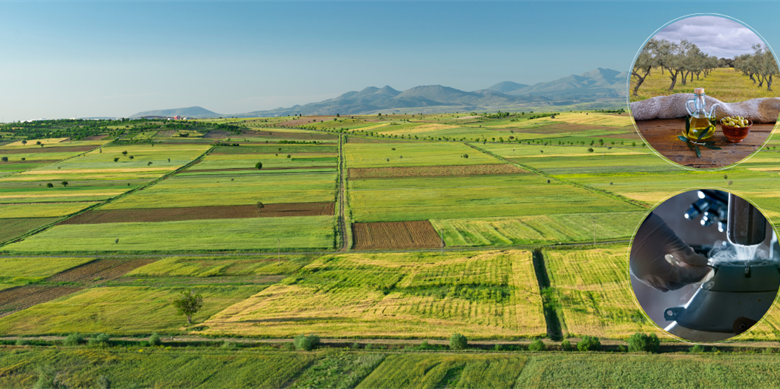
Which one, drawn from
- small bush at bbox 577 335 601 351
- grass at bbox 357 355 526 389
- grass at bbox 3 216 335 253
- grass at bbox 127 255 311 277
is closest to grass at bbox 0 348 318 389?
grass at bbox 357 355 526 389

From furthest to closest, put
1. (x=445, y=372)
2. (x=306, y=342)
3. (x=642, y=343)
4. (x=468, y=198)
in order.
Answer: (x=468, y=198), (x=306, y=342), (x=642, y=343), (x=445, y=372)

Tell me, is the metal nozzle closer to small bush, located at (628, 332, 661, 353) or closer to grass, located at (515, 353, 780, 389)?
grass, located at (515, 353, 780, 389)

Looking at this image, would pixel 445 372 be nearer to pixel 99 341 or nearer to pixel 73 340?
pixel 99 341

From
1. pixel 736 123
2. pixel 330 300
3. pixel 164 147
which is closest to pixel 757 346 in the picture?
pixel 330 300

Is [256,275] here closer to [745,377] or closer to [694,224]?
[745,377]

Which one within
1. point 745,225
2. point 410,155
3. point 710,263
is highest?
point 745,225

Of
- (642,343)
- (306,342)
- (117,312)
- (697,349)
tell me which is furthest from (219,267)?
(697,349)

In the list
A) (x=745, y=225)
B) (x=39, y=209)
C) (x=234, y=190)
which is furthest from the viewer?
(x=234, y=190)
